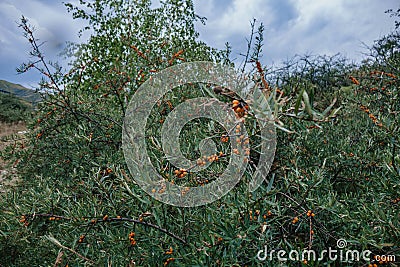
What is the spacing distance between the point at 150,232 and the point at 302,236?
700 millimetres

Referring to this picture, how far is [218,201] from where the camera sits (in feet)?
4.67

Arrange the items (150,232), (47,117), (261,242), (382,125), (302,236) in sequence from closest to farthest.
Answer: (261,242), (150,232), (302,236), (382,125), (47,117)

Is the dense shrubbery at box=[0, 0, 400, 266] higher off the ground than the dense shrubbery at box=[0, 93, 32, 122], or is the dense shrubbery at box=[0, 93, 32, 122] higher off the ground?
the dense shrubbery at box=[0, 93, 32, 122]

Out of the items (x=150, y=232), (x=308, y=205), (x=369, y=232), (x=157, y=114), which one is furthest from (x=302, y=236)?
(x=157, y=114)

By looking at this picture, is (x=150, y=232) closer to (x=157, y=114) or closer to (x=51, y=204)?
(x=51, y=204)

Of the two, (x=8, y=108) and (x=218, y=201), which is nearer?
(x=218, y=201)

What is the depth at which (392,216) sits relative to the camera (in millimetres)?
1307

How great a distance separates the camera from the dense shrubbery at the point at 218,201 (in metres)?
1.22

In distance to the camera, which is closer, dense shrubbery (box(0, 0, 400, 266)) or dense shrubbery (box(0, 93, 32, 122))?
dense shrubbery (box(0, 0, 400, 266))

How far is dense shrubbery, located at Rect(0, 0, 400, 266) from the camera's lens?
4.00ft

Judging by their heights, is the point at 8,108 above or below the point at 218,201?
above

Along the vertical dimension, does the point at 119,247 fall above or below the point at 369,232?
below

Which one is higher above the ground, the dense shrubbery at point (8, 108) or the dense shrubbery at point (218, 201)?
the dense shrubbery at point (8, 108)

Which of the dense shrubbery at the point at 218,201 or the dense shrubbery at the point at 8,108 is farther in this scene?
the dense shrubbery at the point at 8,108
